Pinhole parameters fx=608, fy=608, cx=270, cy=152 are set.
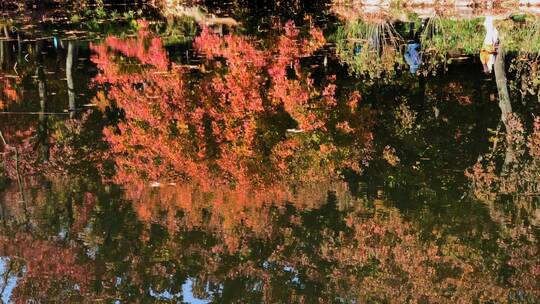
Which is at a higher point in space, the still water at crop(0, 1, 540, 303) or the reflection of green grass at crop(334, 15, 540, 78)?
the reflection of green grass at crop(334, 15, 540, 78)

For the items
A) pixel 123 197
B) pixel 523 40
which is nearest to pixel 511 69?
pixel 523 40

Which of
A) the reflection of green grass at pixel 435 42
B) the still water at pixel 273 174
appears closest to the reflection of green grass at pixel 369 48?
the reflection of green grass at pixel 435 42

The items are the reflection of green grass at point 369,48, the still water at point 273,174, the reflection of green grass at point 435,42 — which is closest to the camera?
the still water at point 273,174

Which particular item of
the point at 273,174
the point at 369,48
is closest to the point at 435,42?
the point at 369,48

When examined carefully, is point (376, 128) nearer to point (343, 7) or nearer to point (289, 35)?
point (289, 35)

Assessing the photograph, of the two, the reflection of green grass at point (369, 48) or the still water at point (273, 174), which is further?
the reflection of green grass at point (369, 48)

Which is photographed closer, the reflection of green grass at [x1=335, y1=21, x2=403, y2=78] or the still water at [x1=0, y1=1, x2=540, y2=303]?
the still water at [x1=0, y1=1, x2=540, y2=303]

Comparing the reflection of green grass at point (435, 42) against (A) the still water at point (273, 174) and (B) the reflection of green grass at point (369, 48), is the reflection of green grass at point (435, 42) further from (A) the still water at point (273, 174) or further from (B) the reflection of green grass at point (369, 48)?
(A) the still water at point (273, 174)

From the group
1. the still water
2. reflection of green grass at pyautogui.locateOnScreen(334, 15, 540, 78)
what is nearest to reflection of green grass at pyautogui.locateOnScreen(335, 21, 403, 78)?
reflection of green grass at pyautogui.locateOnScreen(334, 15, 540, 78)

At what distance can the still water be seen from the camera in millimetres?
6082

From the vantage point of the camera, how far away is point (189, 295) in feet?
18.9

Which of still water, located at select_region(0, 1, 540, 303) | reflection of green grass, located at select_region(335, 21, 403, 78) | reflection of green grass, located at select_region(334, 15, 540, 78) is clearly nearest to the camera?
still water, located at select_region(0, 1, 540, 303)

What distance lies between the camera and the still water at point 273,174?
20.0ft

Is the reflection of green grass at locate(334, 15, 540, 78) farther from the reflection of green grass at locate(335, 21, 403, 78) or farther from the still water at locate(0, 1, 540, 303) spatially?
the still water at locate(0, 1, 540, 303)
